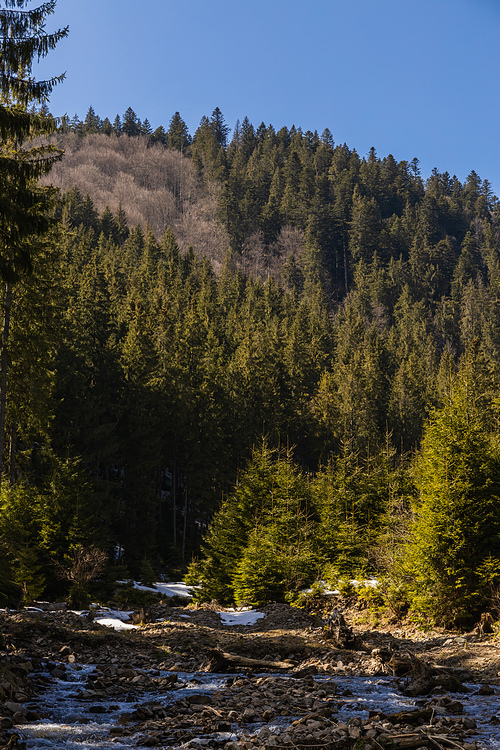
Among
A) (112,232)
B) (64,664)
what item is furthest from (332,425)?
(112,232)

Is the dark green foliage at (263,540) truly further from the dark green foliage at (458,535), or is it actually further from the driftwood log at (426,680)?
the driftwood log at (426,680)

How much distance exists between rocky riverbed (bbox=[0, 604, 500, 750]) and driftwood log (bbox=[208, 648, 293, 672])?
0.07ft

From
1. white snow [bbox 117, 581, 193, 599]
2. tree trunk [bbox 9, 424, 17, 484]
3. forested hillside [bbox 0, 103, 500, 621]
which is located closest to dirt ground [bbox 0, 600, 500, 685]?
forested hillside [bbox 0, 103, 500, 621]

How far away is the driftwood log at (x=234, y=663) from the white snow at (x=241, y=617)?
22.4ft

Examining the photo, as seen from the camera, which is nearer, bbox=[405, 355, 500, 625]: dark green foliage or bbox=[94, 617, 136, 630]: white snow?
bbox=[405, 355, 500, 625]: dark green foliage

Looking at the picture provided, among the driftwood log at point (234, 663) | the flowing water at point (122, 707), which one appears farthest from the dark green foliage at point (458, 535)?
the driftwood log at point (234, 663)

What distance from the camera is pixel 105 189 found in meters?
147

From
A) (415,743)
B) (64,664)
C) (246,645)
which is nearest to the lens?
(415,743)

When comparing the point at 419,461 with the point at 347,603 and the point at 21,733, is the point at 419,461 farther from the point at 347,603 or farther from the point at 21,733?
the point at 21,733

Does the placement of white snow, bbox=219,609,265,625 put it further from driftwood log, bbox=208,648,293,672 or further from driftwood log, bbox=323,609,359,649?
driftwood log, bbox=208,648,293,672

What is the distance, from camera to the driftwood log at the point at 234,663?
38.5 ft

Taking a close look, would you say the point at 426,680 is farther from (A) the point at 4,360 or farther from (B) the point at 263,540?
(A) the point at 4,360

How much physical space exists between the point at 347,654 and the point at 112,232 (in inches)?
3610

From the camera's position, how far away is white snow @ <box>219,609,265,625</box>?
18906 mm
